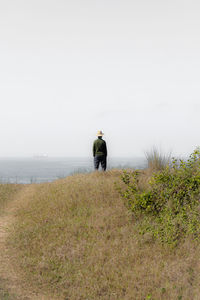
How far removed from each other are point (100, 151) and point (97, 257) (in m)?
8.33

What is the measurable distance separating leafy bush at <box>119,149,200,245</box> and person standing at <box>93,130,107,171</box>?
486cm

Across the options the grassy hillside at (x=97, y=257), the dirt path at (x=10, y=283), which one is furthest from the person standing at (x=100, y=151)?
the dirt path at (x=10, y=283)

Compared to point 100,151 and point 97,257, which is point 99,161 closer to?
point 100,151

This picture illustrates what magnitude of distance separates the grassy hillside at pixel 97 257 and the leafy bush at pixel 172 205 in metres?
0.40

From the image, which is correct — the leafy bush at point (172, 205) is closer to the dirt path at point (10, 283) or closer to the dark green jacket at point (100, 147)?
the dirt path at point (10, 283)

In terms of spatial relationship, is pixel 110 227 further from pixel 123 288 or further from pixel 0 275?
pixel 0 275

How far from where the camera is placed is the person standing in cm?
1493

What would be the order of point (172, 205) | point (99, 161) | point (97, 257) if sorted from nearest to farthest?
point (97, 257), point (172, 205), point (99, 161)

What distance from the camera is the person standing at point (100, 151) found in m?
14.9

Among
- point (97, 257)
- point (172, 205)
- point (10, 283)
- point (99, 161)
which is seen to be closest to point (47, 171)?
point (99, 161)

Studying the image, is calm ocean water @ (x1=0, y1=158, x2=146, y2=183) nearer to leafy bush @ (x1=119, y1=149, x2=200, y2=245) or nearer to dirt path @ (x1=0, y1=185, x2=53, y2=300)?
leafy bush @ (x1=119, y1=149, x2=200, y2=245)

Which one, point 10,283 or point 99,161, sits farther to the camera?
point 99,161

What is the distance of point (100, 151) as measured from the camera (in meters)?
15.0

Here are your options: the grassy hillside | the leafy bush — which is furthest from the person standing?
the leafy bush
